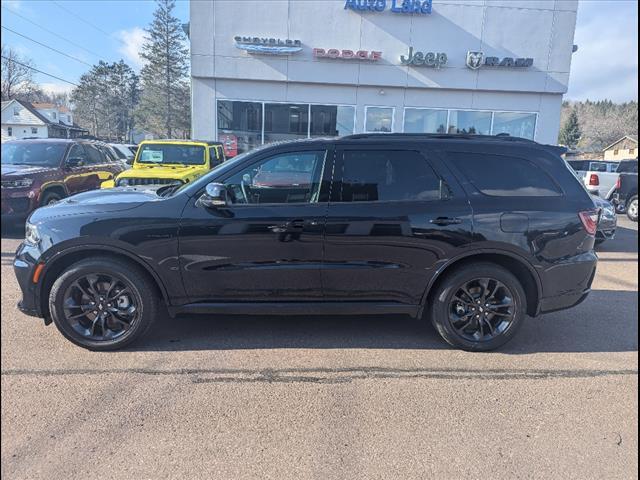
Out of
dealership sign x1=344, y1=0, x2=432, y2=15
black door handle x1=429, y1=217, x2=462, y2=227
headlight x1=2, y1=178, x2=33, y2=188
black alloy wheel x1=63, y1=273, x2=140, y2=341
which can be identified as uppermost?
dealership sign x1=344, y1=0, x2=432, y2=15

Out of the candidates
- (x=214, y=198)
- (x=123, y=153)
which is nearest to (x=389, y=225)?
(x=214, y=198)

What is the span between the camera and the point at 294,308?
3695mm

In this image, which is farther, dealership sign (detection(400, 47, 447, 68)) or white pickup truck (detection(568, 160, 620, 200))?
dealership sign (detection(400, 47, 447, 68))

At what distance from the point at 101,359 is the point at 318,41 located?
49.3 ft

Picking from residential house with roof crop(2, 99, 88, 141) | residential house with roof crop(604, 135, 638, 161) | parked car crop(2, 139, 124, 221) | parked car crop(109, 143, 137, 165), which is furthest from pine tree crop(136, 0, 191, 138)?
residential house with roof crop(604, 135, 638, 161)

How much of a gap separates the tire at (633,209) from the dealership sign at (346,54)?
9.50 metres

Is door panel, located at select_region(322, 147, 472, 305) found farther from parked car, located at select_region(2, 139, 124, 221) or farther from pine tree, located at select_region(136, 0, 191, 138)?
pine tree, located at select_region(136, 0, 191, 138)

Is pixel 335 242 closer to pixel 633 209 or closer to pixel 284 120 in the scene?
pixel 633 209

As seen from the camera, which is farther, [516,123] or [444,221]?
[516,123]

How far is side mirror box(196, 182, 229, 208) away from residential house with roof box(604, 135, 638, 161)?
70.7m

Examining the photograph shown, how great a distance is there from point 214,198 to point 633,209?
44.0ft

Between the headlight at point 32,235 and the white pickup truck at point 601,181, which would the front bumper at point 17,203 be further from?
the white pickup truck at point 601,181

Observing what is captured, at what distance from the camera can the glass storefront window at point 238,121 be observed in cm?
1622

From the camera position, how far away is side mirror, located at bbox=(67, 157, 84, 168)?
893cm
